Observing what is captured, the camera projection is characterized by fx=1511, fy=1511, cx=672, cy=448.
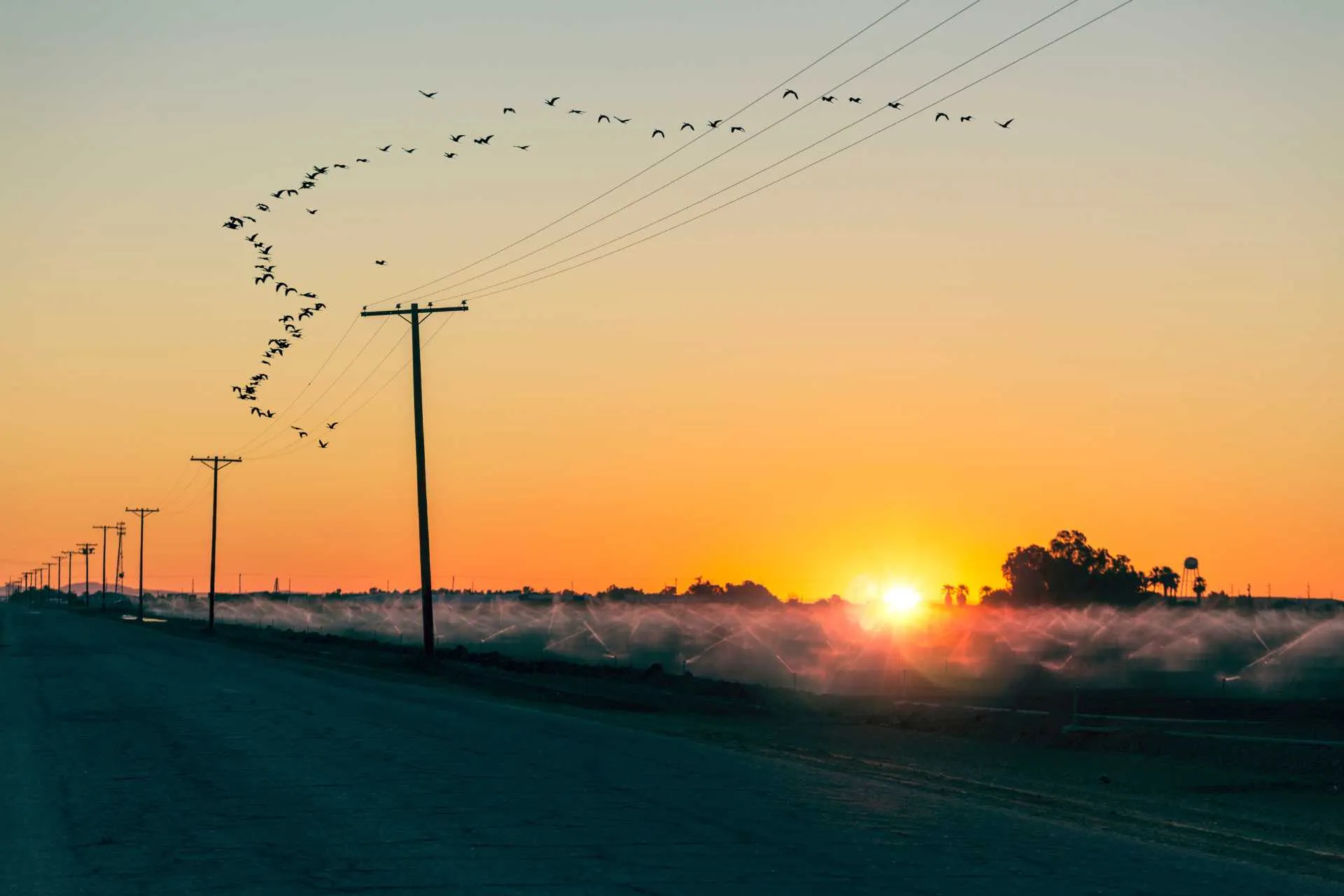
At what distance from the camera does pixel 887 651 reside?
109 m

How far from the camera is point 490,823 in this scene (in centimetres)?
1566

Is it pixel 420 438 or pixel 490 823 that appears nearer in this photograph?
pixel 490 823

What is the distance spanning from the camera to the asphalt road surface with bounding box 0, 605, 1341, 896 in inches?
496

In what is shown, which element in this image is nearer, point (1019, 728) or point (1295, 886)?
point (1295, 886)

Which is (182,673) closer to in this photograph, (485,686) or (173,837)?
(485,686)

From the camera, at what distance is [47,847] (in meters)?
14.1

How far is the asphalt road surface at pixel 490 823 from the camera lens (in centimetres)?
1259

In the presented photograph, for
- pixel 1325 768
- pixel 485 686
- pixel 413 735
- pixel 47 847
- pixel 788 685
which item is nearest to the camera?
pixel 47 847

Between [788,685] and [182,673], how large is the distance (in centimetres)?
3086

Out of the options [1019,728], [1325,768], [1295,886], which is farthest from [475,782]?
[1019,728]

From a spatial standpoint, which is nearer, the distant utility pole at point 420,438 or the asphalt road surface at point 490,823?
the asphalt road surface at point 490,823

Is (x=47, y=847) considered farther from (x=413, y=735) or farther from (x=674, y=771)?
(x=413, y=735)

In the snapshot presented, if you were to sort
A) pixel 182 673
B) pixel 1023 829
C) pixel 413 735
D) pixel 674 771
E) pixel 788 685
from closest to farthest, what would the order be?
pixel 1023 829 → pixel 674 771 → pixel 413 735 → pixel 182 673 → pixel 788 685

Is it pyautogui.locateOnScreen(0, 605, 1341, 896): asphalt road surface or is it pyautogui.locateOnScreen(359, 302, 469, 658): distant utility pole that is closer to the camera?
pyautogui.locateOnScreen(0, 605, 1341, 896): asphalt road surface
